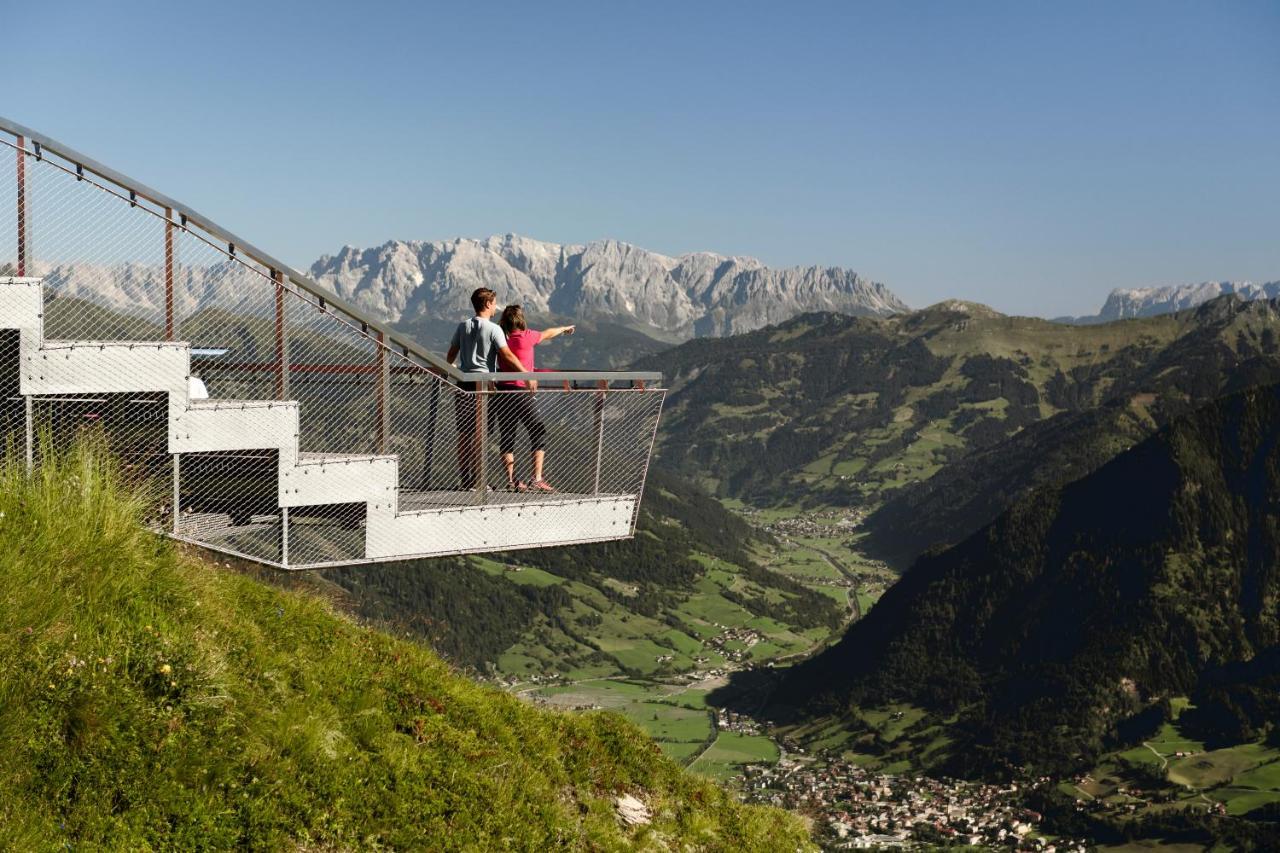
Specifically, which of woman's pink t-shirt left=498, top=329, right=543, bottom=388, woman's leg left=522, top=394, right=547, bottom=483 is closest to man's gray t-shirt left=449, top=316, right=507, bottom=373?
woman's pink t-shirt left=498, top=329, right=543, bottom=388

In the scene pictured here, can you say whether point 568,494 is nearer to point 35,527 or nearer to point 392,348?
point 392,348

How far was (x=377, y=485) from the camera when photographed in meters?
15.1

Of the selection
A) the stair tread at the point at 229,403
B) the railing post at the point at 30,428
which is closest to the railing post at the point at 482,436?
the stair tread at the point at 229,403

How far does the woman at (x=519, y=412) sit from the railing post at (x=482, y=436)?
0.32 m

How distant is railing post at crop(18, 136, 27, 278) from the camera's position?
12.9 metres

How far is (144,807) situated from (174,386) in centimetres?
657

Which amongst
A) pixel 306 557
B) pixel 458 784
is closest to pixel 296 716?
pixel 458 784

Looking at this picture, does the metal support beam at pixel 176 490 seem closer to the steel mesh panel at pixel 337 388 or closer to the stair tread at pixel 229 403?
the stair tread at pixel 229 403

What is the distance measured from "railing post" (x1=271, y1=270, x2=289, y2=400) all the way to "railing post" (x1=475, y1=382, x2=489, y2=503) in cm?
277

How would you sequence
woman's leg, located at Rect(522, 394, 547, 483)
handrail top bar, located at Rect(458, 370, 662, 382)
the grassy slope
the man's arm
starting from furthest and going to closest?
the man's arm < woman's leg, located at Rect(522, 394, 547, 483) < handrail top bar, located at Rect(458, 370, 662, 382) < the grassy slope

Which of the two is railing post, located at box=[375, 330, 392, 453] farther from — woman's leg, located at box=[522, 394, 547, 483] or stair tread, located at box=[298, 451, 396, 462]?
woman's leg, located at box=[522, 394, 547, 483]

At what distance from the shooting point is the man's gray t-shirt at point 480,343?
16172 mm

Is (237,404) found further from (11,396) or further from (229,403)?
(11,396)

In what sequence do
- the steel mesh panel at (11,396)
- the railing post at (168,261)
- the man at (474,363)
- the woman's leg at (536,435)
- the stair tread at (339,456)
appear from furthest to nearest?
the woman's leg at (536,435) < the man at (474,363) < the stair tread at (339,456) < the railing post at (168,261) < the steel mesh panel at (11,396)
